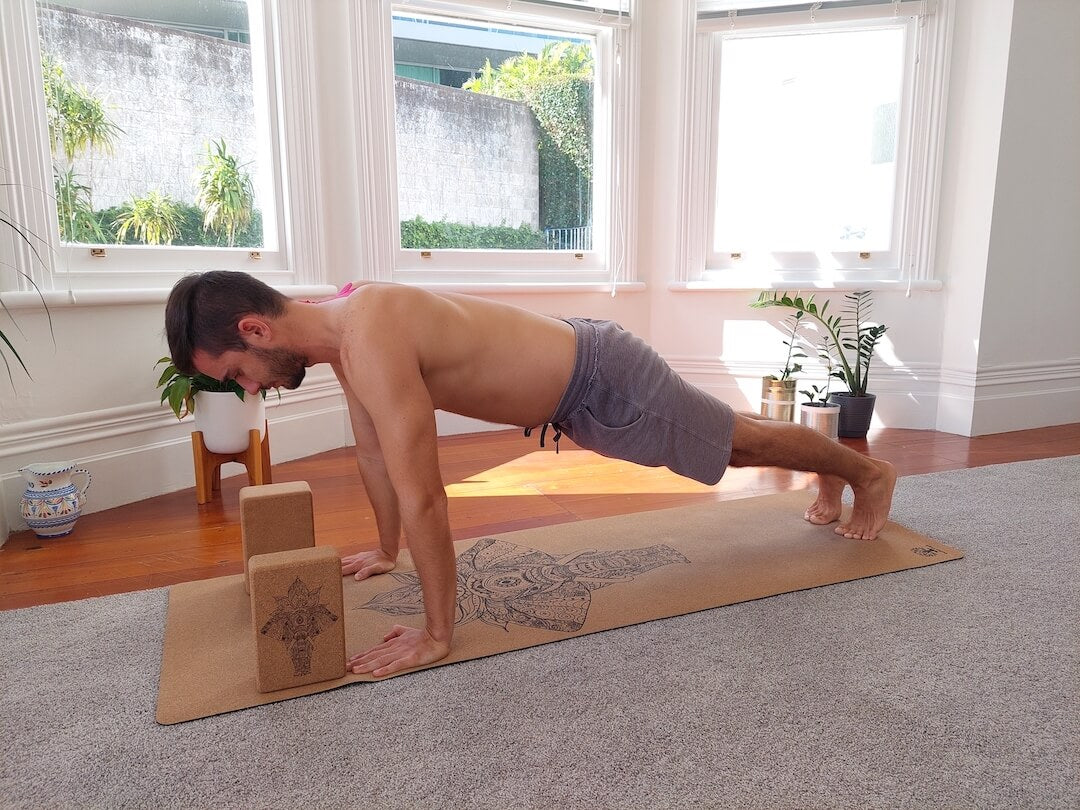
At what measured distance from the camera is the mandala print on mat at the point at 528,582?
1652mm

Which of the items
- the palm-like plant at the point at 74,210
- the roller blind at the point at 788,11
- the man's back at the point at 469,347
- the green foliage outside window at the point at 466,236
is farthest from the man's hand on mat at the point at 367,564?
the roller blind at the point at 788,11

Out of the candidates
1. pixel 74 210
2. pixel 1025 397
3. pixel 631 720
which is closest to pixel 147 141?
pixel 74 210

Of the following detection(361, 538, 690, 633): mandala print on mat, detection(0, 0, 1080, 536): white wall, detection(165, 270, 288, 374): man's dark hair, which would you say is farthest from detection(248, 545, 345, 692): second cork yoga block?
detection(0, 0, 1080, 536): white wall

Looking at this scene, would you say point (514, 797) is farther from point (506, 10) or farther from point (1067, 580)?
point (506, 10)

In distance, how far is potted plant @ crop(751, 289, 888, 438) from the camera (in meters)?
3.40

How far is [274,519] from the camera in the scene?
165cm

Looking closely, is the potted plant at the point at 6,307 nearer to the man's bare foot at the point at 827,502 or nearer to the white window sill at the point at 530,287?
the white window sill at the point at 530,287

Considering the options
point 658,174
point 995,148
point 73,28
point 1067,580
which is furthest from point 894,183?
point 73,28

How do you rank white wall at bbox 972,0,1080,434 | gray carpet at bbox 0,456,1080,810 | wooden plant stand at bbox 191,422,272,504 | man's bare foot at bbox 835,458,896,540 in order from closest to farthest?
1. gray carpet at bbox 0,456,1080,810
2. man's bare foot at bbox 835,458,896,540
3. wooden plant stand at bbox 191,422,272,504
4. white wall at bbox 972,0,1080,434

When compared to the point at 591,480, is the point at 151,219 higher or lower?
higher

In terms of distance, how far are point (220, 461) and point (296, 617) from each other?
141 centimetres

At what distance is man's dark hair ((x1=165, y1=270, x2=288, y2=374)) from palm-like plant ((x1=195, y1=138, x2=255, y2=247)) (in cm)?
169

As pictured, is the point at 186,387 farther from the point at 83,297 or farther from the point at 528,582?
the point at 528,582

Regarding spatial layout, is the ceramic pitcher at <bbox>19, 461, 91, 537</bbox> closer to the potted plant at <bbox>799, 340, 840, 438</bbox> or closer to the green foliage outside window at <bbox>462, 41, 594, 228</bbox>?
the green foliage outside window at <bbox>462, 41, 594, 228</bbox>
